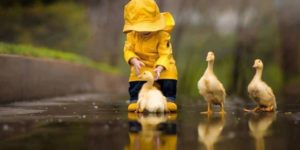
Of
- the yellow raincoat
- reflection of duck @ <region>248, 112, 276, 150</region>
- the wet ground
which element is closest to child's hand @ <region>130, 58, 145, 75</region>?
the yellow raincoat

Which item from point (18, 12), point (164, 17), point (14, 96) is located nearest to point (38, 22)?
point (18, 12)

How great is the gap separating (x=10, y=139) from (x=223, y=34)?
541 inches

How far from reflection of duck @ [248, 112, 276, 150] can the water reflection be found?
562 mm

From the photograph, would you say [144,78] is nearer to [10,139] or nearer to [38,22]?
[10,139]

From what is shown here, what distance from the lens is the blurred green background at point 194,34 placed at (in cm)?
1789

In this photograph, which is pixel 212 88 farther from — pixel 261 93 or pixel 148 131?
pixel 148 131

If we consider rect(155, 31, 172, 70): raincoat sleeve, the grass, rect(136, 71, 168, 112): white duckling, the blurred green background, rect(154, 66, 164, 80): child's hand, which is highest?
the blurred green background

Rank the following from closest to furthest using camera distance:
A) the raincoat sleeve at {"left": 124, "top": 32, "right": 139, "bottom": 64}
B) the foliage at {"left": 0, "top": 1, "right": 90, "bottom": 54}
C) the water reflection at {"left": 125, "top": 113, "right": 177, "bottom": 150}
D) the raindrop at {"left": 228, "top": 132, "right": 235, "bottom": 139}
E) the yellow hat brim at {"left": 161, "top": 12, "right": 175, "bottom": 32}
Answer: the water reflection at {"left": 125, "top": 113, "right": 177, "bottom": 150} → the raindrop at {"left": 228, "top": 132, "right": 235, "bottom": 139} → the raincoat sleeve at {"left": 124, "top": 32, "right": 139, "bottom": 64} → the yellow hat brim at {"left": 161, "top": 12, "right": 175, "bottom": 32} → the foliage at {"left": 0, "top": 1, "right": 90, "bottom": 54}

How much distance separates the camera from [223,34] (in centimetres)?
1812

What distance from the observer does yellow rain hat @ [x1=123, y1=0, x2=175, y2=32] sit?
7539 millimetres

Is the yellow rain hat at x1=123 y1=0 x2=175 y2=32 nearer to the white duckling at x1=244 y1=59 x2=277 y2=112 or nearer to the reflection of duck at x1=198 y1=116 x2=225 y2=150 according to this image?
the white duckling at x1=244 y1=59 x2=277 y2=112

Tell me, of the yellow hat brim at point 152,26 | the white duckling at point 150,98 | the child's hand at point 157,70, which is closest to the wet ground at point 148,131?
the white duckling at point 150,98

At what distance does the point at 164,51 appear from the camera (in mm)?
7668

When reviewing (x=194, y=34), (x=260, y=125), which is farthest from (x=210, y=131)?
(x=194, y=34)
